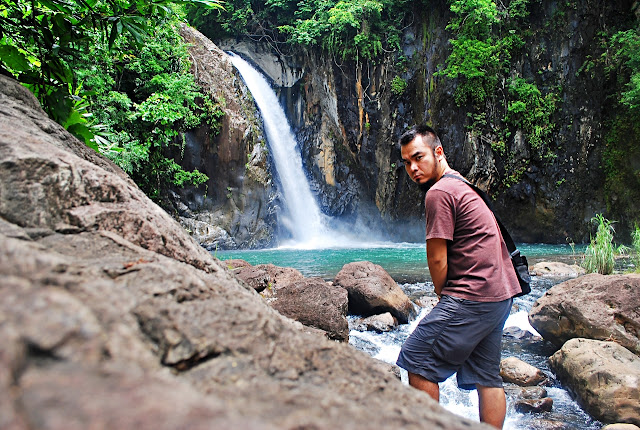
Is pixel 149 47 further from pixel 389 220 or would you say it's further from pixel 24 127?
pixel 389 220

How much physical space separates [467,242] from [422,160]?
0.54 meters

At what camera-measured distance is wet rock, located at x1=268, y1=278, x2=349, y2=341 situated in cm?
437

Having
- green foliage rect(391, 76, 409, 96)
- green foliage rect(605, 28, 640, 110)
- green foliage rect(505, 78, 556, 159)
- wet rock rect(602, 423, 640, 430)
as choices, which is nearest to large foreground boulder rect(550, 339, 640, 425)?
wet rock rect(602, 423, 640, 430)

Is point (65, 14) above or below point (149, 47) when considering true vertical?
below

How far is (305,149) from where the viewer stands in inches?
752

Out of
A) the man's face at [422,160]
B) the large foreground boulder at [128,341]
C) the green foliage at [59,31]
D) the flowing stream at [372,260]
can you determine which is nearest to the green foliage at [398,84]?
the flowing stream at [372,260]

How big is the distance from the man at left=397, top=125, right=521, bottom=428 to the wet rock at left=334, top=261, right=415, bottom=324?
337cm

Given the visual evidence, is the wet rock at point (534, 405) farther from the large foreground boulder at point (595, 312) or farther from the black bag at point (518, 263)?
the black bag at point (518, 263)

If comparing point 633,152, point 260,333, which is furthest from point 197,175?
point 633,152

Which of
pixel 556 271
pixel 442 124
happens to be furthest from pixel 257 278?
pixel 442 124

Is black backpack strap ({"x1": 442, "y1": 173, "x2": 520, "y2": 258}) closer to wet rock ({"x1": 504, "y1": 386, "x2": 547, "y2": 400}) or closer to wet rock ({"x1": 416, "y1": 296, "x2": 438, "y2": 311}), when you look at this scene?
wet rock ({"x1": 504, "y1": 386, "x2": 547, "y2": 400})

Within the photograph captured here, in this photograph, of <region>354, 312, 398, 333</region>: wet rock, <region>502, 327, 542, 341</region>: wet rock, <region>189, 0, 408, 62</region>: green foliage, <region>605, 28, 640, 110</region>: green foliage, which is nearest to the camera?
<region>502, 327, 542, 341</region>: wet rock

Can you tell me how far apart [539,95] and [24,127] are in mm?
16427

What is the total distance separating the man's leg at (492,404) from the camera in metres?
2.14
